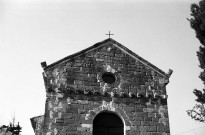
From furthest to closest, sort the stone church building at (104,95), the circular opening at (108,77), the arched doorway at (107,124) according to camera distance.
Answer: the circular opening at (108,77), the arched doorway at (107,124), the stone church building at (104,95)

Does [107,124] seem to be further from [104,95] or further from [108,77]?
[108,77]

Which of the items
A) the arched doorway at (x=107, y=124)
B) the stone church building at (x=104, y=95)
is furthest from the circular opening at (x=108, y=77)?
the arched doorway at (x=107, y=124)

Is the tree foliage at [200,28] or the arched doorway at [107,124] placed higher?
the tree foliage at [200,28]

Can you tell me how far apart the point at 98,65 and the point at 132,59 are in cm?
160

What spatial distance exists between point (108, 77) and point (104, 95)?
0.92m

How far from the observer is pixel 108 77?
1031 centimetres

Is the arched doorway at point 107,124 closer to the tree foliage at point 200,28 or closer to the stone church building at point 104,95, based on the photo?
the stone church building at point 104,95

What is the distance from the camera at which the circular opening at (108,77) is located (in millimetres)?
10180

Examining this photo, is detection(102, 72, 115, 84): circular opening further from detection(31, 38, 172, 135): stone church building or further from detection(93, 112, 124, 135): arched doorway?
detection(93, 112, 124, 135): arched doorway

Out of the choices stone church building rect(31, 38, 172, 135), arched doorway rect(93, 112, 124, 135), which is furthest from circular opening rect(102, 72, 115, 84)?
arched doorway rect(93, 112, 124, 135)

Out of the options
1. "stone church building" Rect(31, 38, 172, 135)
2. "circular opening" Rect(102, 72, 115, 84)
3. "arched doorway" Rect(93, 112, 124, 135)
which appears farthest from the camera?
"circular opening" Rect(102, 72, 115, 84)

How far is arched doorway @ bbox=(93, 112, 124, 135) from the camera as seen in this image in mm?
9258

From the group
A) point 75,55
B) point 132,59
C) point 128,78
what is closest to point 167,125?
point 128,78

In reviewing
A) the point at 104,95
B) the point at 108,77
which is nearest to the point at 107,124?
the point at 104,95
